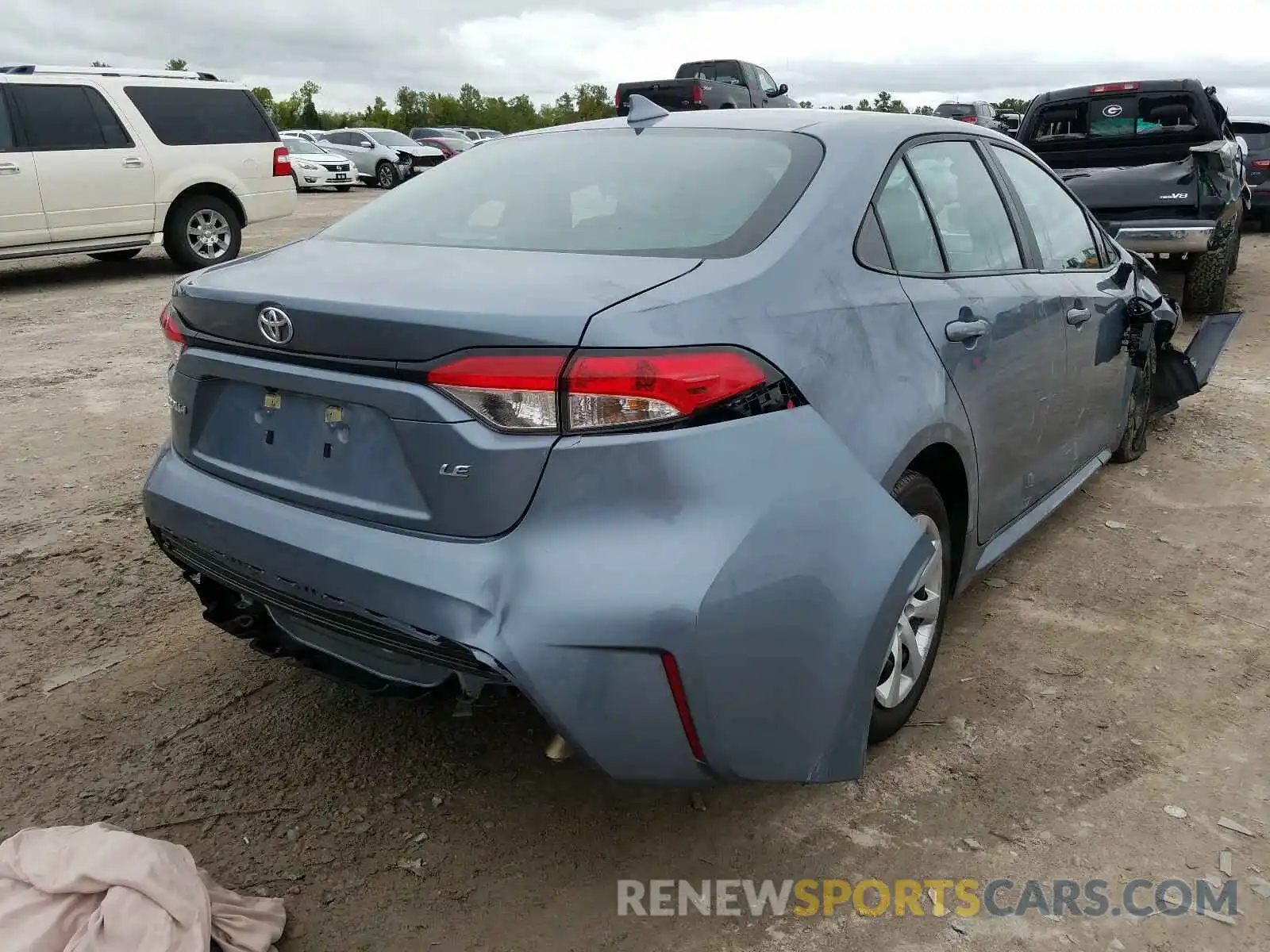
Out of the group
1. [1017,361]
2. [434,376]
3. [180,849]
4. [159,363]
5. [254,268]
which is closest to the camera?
[434,376]

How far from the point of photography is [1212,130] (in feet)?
28.9

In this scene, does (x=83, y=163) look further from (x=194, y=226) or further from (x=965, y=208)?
(x=965, y=208)

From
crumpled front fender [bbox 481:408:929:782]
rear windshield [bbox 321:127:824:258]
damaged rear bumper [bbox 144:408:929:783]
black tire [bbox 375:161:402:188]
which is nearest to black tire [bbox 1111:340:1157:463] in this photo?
rear windshield [bbox 321:127:824:258]

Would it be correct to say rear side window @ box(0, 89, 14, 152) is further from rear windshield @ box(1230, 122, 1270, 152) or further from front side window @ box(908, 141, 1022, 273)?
rear windshield @ box(1230, 122, 1270, 152)

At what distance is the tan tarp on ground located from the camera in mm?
1890

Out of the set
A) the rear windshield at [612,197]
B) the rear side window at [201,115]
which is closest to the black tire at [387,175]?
the rear side window at [201,115]

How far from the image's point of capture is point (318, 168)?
23.2m

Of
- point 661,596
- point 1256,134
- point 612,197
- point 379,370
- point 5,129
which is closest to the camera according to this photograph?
point 661,596

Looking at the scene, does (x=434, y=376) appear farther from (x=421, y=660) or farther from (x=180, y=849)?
(x=180, y=849)

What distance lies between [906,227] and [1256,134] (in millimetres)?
13789

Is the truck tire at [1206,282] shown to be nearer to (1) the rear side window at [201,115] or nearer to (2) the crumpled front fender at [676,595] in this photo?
(2) the crumpled front fender at [676,595]

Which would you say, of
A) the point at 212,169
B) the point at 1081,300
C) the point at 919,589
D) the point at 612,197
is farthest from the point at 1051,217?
the point at 212,169

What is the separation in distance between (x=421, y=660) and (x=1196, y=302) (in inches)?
323

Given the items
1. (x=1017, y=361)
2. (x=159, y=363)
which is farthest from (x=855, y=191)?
(x=159, y=363)
